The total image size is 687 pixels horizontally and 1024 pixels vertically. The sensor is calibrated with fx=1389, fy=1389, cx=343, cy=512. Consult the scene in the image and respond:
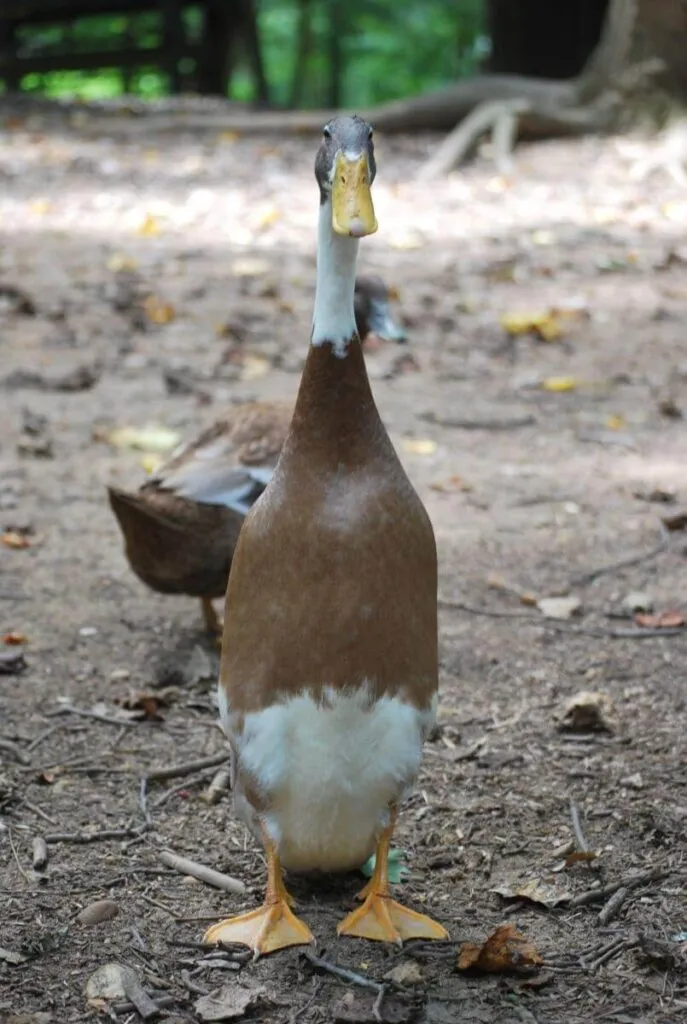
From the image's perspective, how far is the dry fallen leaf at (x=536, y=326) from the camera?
6.81 metres

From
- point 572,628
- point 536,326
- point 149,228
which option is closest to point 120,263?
point 149,228

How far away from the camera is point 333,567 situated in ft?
8.09

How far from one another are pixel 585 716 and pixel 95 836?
1.21 m

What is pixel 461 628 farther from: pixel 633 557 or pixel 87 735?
pixel 87 735

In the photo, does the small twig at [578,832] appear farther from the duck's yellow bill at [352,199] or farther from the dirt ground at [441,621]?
the duck's yellow bill at [352,199]

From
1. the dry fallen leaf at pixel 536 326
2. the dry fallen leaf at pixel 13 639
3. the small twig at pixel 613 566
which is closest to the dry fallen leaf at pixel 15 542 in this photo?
the dry fallen leaf at pixel 13 639

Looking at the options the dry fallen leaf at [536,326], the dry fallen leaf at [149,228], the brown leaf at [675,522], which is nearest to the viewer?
the brown leaf at [675,522]

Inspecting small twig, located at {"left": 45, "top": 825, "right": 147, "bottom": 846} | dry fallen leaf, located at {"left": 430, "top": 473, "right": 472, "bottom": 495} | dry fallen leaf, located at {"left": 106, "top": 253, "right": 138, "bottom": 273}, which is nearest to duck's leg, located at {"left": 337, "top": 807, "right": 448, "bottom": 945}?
small twig, located at {"left": 45, "top": 825, "right": 147, "bottom": 846}

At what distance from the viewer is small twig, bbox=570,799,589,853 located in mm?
2902

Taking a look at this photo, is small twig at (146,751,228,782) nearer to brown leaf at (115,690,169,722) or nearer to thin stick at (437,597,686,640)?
brown leaf at (115,690,169,722)

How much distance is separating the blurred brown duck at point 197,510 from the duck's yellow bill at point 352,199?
4.26 ft

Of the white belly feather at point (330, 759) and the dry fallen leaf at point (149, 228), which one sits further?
the dry fallen leaf at point (149, 228)

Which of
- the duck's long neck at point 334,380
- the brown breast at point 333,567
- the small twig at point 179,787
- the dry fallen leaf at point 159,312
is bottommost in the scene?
the small twig at point 179,787

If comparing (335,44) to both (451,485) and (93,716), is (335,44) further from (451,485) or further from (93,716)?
(93,716)
